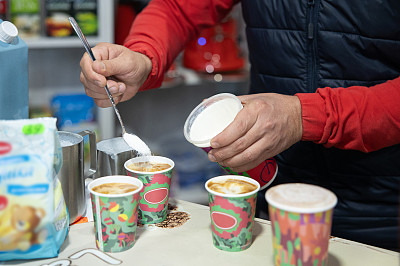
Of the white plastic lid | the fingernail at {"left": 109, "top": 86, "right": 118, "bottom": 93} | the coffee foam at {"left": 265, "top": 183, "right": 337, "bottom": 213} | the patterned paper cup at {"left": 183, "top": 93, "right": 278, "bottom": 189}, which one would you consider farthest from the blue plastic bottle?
the coffee foam at {"left": 265, "top": 183, "right": 337, "bottom": 213}

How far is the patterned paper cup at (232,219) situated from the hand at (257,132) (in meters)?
0.12

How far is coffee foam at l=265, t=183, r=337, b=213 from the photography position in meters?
0.77

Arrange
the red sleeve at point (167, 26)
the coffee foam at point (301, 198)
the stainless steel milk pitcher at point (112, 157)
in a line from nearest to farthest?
1. the coffee foam at point (301, 198)
2. the stainless steel milk pitcher at point (112, 157)
3. the red sleeve at point (167, 26)

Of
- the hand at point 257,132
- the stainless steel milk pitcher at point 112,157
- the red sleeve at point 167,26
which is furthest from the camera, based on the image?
the red sleeve at point 167,26

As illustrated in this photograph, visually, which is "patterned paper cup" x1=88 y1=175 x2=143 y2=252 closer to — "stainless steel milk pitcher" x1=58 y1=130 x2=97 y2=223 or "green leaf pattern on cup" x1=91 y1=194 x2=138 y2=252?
"green leaf pattern on cup" x1=91 y1=194 x2=138 y2=252

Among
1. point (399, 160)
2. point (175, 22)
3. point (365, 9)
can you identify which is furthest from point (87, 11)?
point (399, 160)

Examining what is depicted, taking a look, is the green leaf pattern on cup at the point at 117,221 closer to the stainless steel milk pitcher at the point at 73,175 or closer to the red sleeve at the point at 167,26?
the stainless steel milk pitcher at the point at 73,175

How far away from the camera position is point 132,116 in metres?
2.70

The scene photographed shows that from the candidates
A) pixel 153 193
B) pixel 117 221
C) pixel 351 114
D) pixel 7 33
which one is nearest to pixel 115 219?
pixel 117 221

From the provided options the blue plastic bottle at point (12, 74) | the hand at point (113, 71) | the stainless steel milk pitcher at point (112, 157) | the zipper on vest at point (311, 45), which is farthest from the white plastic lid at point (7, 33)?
the zipper on vest at point (311, 45)

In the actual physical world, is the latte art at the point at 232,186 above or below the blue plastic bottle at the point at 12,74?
below

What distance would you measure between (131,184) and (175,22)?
759mm

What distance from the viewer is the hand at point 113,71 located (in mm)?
1199

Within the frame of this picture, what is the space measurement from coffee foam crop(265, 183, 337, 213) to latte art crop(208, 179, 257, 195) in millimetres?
143
